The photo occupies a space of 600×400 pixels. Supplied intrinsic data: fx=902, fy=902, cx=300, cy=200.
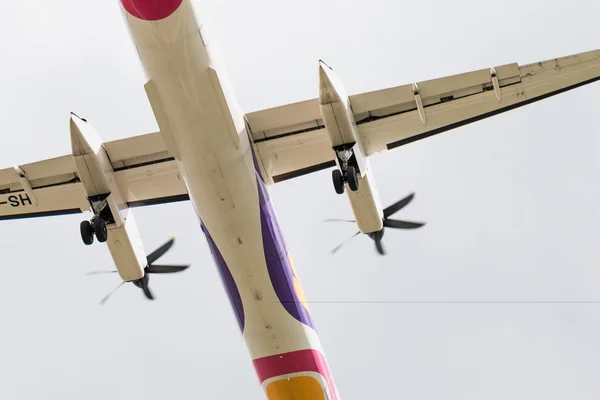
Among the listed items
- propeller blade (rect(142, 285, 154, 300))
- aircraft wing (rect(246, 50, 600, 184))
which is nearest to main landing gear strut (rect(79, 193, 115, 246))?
propeller blade (rect(142, 285, 154, 300))

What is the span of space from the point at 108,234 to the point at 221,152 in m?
4.98

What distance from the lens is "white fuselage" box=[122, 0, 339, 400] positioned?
70.6 ft

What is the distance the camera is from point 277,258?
24594mm

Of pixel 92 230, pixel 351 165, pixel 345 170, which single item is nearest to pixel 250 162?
pixel 345 170

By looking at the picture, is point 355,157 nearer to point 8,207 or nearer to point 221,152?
point 221,152

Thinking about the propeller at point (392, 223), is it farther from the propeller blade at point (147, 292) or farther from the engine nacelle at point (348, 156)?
Answer: the propeller blade at point (147, 292)

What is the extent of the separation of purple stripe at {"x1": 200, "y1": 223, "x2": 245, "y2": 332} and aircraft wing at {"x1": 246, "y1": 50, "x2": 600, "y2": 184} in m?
2.75

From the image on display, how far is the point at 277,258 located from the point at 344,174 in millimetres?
2927

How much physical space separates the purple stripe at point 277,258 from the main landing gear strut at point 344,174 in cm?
193

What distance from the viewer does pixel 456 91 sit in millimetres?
25078

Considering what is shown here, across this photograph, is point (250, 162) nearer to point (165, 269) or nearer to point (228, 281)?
point (228, 281)

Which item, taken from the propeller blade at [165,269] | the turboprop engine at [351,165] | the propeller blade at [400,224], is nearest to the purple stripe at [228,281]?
the propeller blade at [165,269]

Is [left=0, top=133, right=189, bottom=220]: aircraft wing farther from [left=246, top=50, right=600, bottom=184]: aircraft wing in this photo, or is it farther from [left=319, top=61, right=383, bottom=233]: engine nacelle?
[left=319, top=61, right=383, bottom=233]: engine nacelle

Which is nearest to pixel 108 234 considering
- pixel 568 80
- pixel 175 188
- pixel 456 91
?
pixel 175 188
